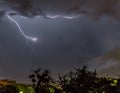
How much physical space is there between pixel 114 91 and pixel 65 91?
24.0 ft

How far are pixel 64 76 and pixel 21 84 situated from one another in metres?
24.9

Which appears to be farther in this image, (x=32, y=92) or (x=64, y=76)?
(x=32, y=92)

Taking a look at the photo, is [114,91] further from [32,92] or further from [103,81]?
[32,92]

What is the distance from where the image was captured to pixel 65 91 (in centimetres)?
5369

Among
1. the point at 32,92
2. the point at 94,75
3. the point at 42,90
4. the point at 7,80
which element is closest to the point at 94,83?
the point at 94,75

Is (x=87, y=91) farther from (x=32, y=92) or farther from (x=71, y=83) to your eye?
(x=32, y=92)

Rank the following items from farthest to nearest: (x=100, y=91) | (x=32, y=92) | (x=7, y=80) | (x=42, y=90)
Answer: (x=7, y=80), (x=32, y=92), (x=42, y=90), (x=100, y=91)

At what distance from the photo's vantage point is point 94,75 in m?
53.4

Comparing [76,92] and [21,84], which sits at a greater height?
[21,84]

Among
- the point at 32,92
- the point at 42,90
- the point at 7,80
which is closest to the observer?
the point at 42,90

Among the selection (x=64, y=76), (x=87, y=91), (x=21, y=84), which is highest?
(x=21, y=84)

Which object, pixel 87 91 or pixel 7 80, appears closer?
pixel 87 91

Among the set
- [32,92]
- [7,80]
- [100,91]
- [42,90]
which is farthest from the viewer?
[7,80]

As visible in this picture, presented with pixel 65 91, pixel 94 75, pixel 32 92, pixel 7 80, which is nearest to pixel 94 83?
pixel 94 75
